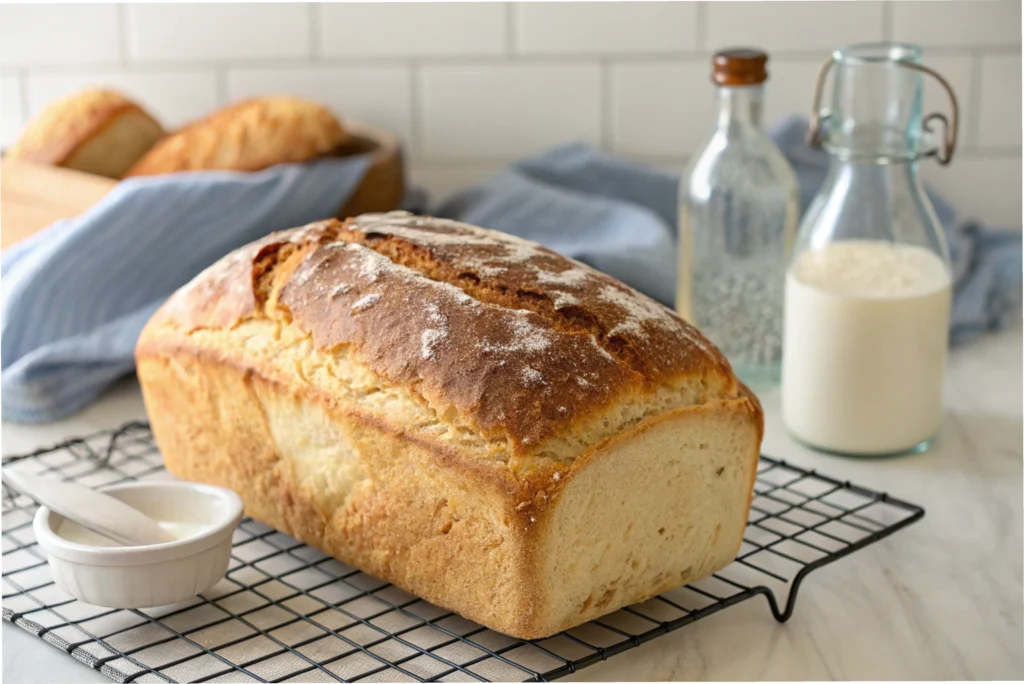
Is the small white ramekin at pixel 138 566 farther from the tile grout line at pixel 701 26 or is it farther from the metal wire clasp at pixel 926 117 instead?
the tile grout line at pixel 701 26

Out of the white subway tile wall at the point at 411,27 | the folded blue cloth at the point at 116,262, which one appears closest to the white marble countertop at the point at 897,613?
the folded blue cloth at the point at 116,262

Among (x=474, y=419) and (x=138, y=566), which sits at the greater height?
(x=474, y=419)

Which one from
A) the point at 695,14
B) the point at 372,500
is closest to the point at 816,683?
the point at 372,500

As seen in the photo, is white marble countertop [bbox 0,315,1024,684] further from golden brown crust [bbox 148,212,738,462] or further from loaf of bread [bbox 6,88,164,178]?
loaf of bread [bbox 6,88,164,178]

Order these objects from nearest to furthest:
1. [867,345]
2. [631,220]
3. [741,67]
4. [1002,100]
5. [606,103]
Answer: [867,345] < [741,67] < [631,220] < [1002,100] < [606,103]

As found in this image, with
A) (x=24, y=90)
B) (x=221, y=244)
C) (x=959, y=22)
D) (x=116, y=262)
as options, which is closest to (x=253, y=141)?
(x=221, y=244)

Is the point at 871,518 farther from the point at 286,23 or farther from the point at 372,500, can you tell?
the point at 286,23

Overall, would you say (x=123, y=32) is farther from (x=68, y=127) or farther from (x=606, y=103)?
(x=606, y=103)

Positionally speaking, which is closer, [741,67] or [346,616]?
[346,616]
